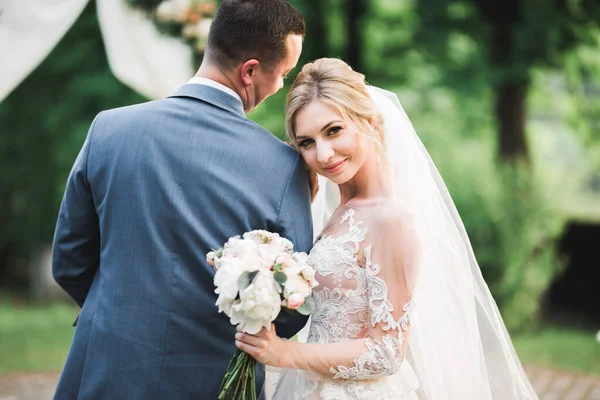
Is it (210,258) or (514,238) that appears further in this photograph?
(514,238)

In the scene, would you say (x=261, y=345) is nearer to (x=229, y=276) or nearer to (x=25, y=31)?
(x=229, y=276)

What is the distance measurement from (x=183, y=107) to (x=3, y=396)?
16.1 ft

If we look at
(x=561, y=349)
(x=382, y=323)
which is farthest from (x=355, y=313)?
(x=561, y=349)

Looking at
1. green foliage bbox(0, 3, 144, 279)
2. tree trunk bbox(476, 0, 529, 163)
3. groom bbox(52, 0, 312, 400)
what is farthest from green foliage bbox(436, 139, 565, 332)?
groom bbox(52, 0, 312, 400)

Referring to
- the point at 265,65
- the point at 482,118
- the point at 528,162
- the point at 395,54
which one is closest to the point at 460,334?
the point at 265,65

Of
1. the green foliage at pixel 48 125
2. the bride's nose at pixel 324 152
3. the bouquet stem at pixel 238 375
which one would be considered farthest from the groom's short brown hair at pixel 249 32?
the green foliage at pixel 48 125

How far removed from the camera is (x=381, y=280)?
255 cm

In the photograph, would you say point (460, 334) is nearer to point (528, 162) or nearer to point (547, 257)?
point (547, 257)

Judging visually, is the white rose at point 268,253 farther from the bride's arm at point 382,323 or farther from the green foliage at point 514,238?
the green foliage at point 514,238

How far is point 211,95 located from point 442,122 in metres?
11.4

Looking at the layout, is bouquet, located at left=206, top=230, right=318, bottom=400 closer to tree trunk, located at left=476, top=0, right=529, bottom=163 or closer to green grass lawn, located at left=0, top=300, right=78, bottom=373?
green grass lawn, located at left=0, top=300, right=78, bottom=373

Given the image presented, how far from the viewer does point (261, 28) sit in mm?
2600

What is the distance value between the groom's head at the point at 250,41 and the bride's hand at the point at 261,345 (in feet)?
3.00

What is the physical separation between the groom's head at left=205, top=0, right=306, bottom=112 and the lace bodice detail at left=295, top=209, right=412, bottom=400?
2.13ft
